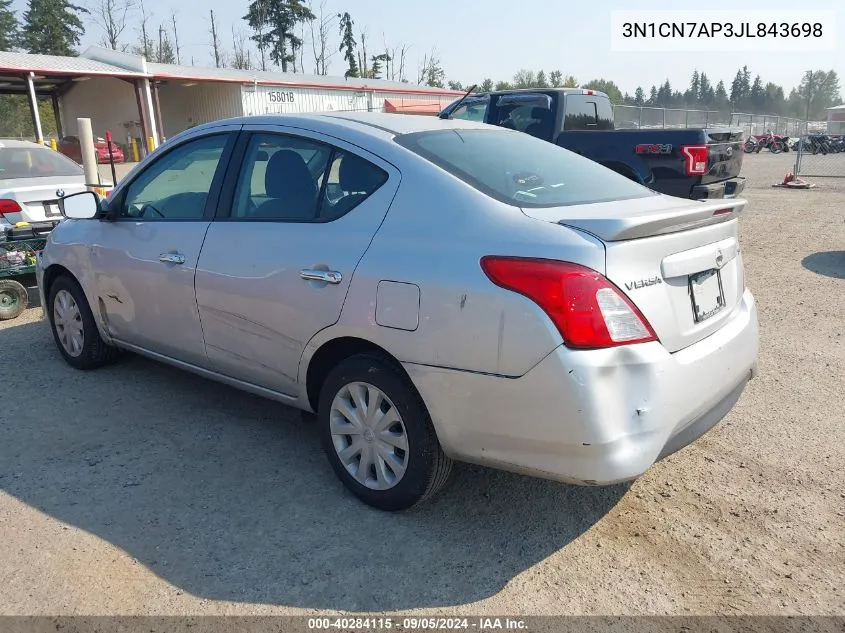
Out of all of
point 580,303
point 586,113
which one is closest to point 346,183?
point 580,303

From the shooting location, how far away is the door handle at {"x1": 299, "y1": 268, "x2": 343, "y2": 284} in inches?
119

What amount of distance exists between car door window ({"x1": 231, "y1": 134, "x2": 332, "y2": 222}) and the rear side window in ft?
23.5

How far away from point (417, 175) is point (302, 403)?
1271mm

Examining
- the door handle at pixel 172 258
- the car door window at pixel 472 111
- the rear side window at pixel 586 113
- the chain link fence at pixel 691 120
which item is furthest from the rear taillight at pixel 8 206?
the chain link fence at pixel 691 120

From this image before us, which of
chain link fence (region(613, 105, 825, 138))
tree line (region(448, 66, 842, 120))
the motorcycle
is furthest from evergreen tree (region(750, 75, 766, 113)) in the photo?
the motorcycle

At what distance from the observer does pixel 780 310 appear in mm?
6137

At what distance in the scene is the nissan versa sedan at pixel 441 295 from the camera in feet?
8.13

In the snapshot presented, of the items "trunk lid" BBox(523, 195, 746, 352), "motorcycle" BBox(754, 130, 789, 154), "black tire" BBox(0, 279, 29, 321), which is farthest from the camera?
"motorcycle" BBox(754, 130, 789, 154)

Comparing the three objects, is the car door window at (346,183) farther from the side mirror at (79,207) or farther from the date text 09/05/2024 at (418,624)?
the side mirror at (79,207)

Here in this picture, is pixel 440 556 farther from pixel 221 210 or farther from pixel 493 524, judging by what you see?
pixel 221 210

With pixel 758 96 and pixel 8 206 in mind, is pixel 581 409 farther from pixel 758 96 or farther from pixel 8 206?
pixel 758 96

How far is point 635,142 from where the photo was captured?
8461mm

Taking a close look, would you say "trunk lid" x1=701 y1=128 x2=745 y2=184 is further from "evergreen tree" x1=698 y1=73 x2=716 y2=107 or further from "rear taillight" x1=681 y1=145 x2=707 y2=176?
"evergreen tree" x1=698 y1=73 x2=716 y2=107

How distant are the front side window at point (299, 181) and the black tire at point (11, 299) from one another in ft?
12.8
